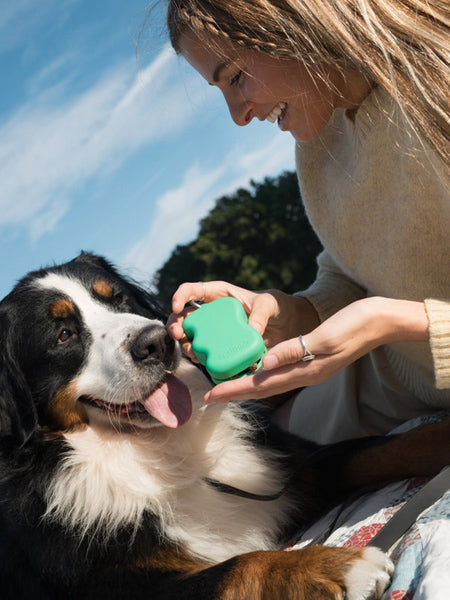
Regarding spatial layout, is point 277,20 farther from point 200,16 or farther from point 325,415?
point 325,415

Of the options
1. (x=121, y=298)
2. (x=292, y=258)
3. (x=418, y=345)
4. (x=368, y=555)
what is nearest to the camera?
(x=368, y=555)

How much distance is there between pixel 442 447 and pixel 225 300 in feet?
3.02

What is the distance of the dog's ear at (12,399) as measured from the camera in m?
2.79

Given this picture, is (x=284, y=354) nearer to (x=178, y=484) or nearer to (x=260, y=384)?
(x=260, y=384)

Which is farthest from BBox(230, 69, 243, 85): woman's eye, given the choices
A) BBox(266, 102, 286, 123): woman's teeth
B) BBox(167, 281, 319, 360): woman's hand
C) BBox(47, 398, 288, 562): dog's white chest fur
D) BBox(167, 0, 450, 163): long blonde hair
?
BBox(47, 398, 288, 562): dog's white chest fur

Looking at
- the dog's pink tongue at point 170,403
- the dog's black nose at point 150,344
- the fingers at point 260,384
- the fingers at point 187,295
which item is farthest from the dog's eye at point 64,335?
the fingers at point 260,384

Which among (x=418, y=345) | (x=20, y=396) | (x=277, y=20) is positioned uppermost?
(x=277, y=20)

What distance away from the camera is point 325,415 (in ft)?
11.6

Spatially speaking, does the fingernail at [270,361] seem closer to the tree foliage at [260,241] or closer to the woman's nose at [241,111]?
the woman's nose at [241,111]

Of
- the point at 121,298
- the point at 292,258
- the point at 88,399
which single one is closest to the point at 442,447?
the point at 88,399

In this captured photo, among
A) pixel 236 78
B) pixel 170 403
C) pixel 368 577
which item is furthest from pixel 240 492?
pixel 236 78

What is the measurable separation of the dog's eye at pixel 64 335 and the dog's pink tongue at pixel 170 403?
1.56 ft

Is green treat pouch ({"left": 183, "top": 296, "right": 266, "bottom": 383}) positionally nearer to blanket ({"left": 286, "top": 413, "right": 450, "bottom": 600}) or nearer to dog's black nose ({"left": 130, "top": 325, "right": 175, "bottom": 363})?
dog's black nose ({"left": 130, "top": 325, "right": 175, "bottom": 363})

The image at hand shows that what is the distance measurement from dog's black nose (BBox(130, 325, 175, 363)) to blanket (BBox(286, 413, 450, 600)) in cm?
89
